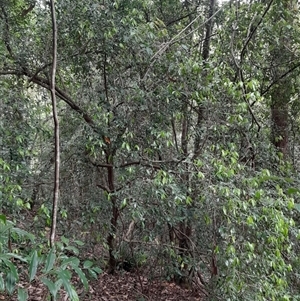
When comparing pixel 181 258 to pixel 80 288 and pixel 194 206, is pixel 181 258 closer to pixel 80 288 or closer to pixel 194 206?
pixel 194 206

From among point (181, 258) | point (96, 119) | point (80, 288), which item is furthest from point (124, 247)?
point (96, 119)

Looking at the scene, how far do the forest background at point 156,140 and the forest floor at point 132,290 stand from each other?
1.20ft

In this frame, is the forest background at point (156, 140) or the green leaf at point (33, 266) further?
the forest background at point (156, 140)

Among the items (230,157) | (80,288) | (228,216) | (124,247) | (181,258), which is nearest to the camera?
(228,216)

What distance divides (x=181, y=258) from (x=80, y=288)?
3.82 ft

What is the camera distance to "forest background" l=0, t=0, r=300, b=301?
255cm

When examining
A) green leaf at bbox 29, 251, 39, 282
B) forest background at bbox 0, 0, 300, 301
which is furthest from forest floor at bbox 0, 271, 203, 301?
green leaf at bbox 29, 251, 39, 282

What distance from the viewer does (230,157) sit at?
2775mm

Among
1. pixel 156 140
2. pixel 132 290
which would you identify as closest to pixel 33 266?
pixel 156 140

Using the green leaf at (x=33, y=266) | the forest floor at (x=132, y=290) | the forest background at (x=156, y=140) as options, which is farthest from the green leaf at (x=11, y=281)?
the forest floor at (x=132, y=290)

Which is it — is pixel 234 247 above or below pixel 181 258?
above

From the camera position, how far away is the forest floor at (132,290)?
3814 millimetres

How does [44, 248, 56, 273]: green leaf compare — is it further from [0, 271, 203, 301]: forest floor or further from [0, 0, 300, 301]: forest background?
[0, 271, 203, 301]: forest floor

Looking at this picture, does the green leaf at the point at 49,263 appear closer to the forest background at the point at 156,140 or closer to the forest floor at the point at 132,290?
the forest background at the point at 156,140
